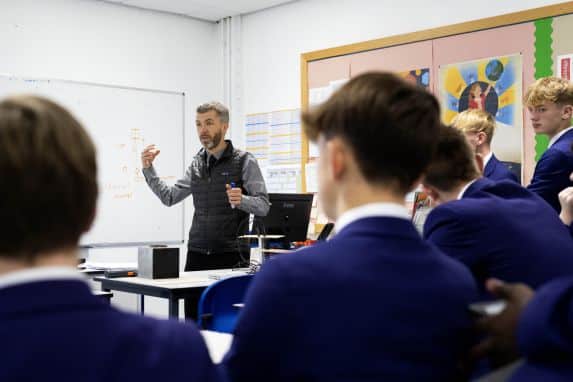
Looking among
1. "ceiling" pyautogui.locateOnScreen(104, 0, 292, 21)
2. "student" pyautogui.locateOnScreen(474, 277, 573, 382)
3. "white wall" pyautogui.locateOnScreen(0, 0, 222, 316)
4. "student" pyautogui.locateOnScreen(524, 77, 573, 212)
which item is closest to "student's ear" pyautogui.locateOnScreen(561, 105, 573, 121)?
"student" pyautogui.locateOnScreen(524, 77, 573, 212)

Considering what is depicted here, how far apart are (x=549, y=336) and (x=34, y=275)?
0.61 metres

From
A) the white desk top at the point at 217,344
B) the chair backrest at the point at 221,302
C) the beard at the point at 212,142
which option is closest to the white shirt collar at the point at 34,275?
the white desk top at the point at 217,344

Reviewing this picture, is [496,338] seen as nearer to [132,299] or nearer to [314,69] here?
[132,299]

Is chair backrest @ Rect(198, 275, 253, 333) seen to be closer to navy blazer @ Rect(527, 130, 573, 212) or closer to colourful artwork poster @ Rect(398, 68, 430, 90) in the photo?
navy blazer @ Rect(527, 130, 573, 212)

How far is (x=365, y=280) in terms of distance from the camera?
3.51 ft

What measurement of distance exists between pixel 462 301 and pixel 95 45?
214 inches

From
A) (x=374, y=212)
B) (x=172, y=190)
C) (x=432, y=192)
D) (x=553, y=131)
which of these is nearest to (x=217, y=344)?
(x=432, y=192)

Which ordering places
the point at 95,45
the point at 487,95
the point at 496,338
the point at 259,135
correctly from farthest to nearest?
the point at 259,135 → the point at 95,45 → the point at 487,95 → the point at 496,338

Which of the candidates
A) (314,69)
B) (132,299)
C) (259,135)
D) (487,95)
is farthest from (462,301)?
(259,135)

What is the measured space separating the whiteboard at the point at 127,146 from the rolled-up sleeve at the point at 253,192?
1.96 meters

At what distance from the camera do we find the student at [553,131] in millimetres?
3014

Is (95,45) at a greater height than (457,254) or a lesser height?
greater

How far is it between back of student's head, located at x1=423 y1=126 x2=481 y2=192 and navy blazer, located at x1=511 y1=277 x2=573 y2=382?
109 centimetres

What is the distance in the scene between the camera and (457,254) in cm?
171
